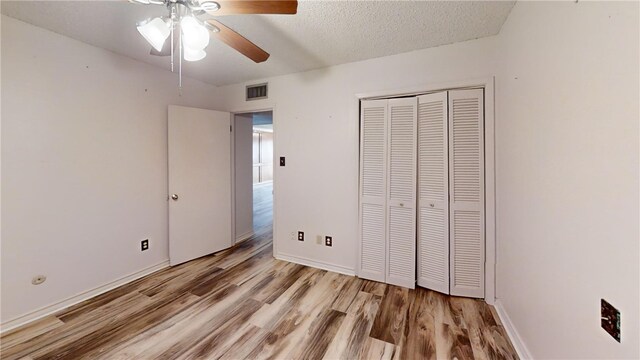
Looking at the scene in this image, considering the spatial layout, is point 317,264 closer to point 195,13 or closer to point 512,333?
point 512,333

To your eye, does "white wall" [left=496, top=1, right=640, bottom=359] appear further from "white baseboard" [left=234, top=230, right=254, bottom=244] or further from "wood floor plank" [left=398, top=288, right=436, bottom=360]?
"white baseboard" [left=234, top=230, right=254, bottom=244]

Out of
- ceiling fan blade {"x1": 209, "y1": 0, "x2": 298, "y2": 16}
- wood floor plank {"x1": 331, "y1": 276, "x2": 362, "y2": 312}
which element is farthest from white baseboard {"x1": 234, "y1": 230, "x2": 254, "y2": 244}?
ceiling fan blade {"x1": 209, "y1": 0, "x2": 298, "y2": 16}

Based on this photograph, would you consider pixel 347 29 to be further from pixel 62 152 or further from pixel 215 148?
pixel 62 152

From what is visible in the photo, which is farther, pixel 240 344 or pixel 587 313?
pixel 240 344

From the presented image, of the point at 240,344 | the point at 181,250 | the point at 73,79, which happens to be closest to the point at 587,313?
the point at 240,344

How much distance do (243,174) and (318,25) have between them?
2529mm

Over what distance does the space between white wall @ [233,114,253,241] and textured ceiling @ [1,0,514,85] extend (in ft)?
4.17

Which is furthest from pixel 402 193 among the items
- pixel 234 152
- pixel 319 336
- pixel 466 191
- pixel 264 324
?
pixel 234 152

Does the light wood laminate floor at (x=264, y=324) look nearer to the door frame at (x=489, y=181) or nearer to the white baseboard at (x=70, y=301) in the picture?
the white baseboard at (x=70, y=301)

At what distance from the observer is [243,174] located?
3801mm

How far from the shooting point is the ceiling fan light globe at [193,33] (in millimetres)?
1252

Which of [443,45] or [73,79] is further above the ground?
[443,45]

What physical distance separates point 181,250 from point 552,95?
361 cm

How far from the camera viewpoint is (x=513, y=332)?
5.47 ft
